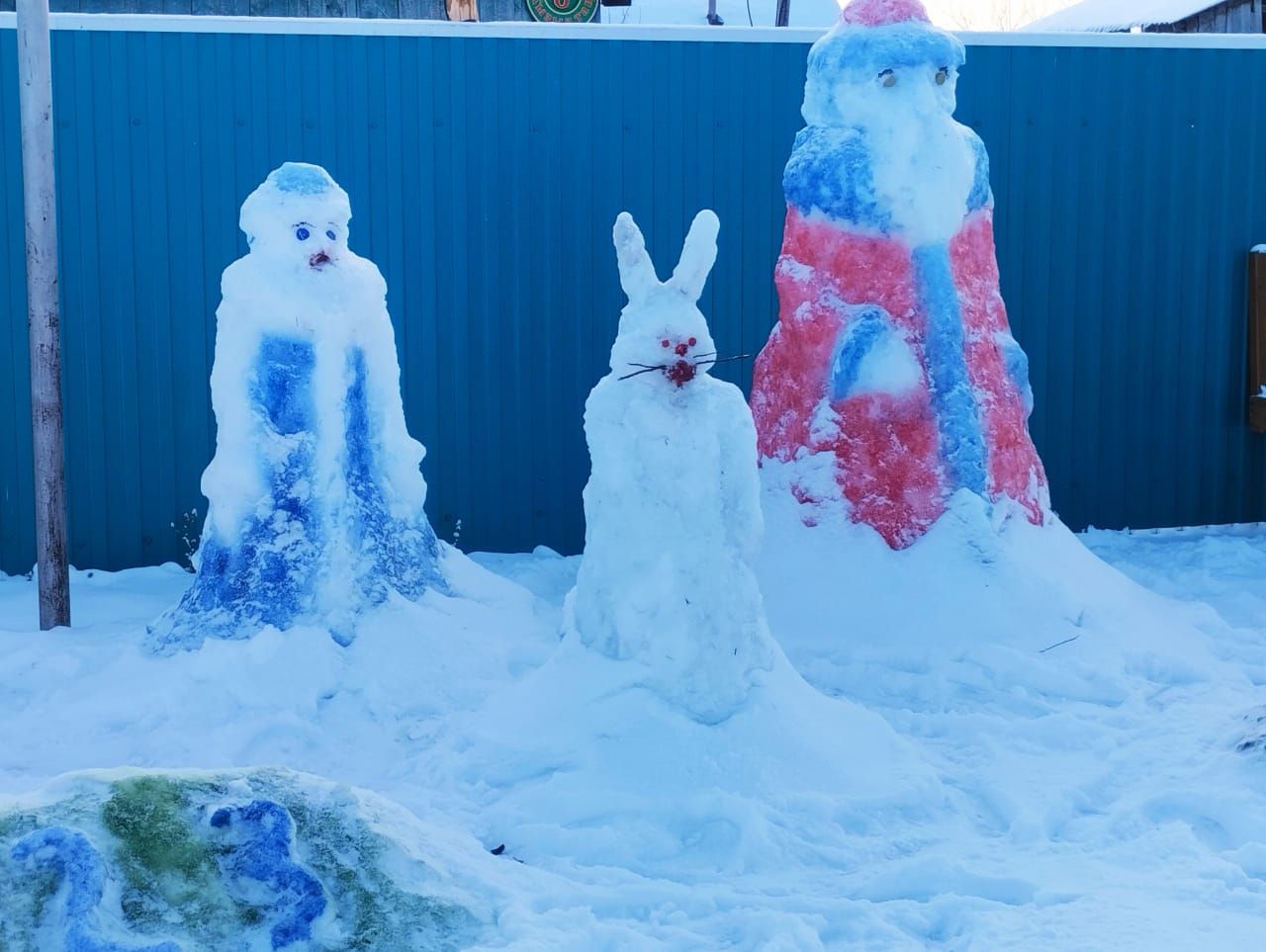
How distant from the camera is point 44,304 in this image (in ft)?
20.5

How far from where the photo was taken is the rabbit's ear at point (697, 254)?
4.91 m

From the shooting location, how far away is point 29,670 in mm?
5750

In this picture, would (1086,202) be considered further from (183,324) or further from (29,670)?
(29,670)

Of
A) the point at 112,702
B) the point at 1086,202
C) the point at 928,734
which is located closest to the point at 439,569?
the point at 112,702

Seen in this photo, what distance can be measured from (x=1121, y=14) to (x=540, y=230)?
33.3 feet

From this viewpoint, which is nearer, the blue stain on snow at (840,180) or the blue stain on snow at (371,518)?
the blue stain on snow at (371,518)

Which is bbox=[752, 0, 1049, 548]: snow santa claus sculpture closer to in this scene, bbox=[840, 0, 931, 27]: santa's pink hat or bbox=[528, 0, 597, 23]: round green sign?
bbox=[840, 0, 931, 27]: santa's pink hat

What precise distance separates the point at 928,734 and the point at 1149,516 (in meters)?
3.75

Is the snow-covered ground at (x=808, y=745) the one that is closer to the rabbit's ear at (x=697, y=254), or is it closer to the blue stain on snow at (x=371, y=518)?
the blue stain on snow at (x=371, y=518)

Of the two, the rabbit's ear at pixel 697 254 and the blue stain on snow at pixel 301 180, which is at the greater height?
the blue stain on snow at pixel 301 180

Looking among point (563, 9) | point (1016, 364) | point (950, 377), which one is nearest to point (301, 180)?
point (950, 377)

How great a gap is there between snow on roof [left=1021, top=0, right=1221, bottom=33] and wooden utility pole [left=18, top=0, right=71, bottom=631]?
10.2 meters

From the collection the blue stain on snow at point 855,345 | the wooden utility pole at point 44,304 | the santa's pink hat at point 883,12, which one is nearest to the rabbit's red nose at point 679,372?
the blue stain on snow at point 855,345

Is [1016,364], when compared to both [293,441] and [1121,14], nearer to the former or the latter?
[293,441]
